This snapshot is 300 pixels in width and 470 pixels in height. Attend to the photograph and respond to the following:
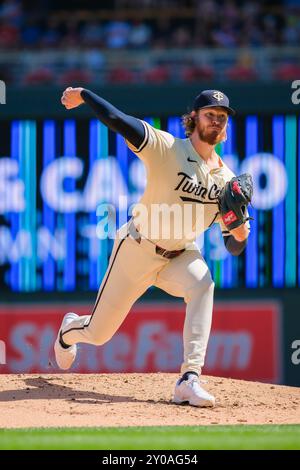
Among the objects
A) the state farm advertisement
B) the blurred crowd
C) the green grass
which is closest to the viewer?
the green grass

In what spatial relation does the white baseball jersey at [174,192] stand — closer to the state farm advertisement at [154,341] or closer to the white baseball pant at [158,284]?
the white baseball pant at [158,284]

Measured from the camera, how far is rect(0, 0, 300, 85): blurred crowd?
45.8 feet

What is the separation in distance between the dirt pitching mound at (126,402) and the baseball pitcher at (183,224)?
261mm

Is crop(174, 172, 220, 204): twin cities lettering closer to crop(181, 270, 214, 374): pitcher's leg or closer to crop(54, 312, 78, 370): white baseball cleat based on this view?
crop(181, 270, 214, 374): pitcher's leg

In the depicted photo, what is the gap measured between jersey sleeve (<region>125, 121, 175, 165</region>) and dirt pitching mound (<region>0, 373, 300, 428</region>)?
1659 mm

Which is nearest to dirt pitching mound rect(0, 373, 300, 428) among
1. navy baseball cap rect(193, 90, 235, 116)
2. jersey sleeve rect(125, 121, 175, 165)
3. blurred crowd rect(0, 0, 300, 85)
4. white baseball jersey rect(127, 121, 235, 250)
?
white baseball jersey rect(127, 121, 235, 250)

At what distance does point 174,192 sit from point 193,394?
1.35 m

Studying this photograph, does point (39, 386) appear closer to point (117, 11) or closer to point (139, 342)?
point (139, 342)

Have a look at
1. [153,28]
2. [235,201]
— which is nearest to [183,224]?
[235,201]

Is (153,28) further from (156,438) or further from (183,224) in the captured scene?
(156,438)

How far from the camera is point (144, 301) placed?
11.3 meters
